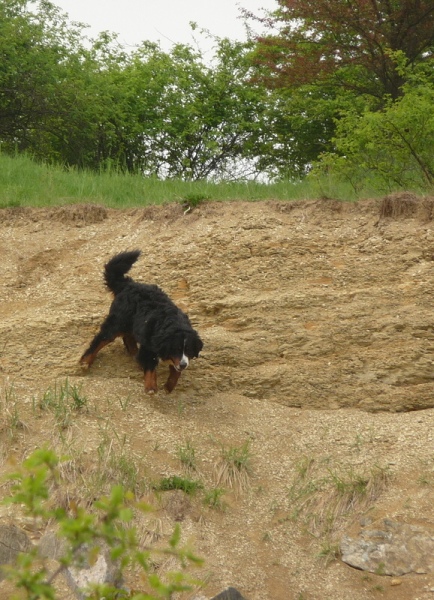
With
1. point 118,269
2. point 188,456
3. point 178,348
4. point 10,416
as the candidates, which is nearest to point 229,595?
point 188,456

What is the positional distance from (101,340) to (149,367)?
0.68 meters

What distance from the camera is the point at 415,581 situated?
607 cm

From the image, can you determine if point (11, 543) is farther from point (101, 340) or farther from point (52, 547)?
point (101, 340)

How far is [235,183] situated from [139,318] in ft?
15.9

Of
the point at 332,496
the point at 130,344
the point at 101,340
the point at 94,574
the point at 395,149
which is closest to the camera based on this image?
the point at 94,574

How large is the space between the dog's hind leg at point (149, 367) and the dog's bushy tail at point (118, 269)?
98 centimetres

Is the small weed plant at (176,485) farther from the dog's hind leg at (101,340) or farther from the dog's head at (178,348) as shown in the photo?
the dog's hind leg at (101,340)

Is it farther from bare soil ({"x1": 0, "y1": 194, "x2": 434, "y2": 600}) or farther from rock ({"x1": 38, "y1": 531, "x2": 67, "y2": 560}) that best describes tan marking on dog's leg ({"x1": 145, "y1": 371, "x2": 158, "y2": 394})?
rock ({"x1": 38, "y1": 531, "x2": 67, "y2": 560})

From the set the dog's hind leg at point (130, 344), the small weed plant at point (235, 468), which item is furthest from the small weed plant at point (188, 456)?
the dog's hind leg at point (130, 344)

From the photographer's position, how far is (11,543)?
6270 mm

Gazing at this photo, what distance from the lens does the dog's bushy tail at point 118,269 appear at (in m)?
8.52

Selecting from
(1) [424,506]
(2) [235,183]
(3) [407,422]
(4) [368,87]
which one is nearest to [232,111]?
(4) [368,87]

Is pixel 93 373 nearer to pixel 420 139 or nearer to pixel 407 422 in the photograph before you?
pixel 407 422

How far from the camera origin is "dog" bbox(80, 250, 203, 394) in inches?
299
